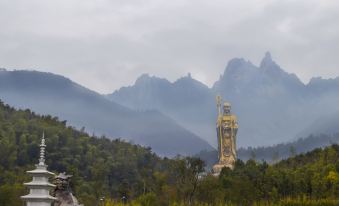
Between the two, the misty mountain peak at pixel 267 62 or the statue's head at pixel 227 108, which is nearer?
the statue's head at pixel 227 108

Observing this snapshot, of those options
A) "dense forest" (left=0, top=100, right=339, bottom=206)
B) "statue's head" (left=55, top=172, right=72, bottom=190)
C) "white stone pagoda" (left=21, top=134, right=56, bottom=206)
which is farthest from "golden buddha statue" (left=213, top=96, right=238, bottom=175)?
"white stone pagoda" (left=21, top=134, right=56, bottom=206)

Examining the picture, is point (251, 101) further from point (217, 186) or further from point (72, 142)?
point (217, 186)

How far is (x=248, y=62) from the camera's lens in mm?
195000

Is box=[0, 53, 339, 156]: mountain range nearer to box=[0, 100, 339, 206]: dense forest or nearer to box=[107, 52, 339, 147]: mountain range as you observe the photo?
box=[107, 52, 339, 147]: mountain range

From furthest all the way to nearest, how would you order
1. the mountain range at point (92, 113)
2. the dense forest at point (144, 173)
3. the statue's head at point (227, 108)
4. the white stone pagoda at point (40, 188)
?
the mountain range at point (92, 113)
the statue's head at point (227, 108)
the dense forest at point (144, 173)
the white stone pagoda at point (40, 188)

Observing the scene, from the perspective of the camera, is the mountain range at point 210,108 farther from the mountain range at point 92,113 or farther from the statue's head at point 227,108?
the statue's head at point 227,108

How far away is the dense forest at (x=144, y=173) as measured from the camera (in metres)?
43.3

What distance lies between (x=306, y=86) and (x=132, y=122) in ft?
201

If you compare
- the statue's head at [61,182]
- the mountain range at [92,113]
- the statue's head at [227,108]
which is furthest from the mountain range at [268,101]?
the statue's head at [61,182]

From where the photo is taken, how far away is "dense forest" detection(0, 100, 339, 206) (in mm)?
43344

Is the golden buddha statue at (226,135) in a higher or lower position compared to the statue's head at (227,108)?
lower

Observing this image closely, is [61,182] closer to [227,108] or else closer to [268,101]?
[227,108]

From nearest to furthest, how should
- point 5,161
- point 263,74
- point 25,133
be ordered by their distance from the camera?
point 5,161
point 25,133
point 263,74

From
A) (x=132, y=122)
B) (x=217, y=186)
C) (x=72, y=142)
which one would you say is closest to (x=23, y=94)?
(x=132, y=122)
